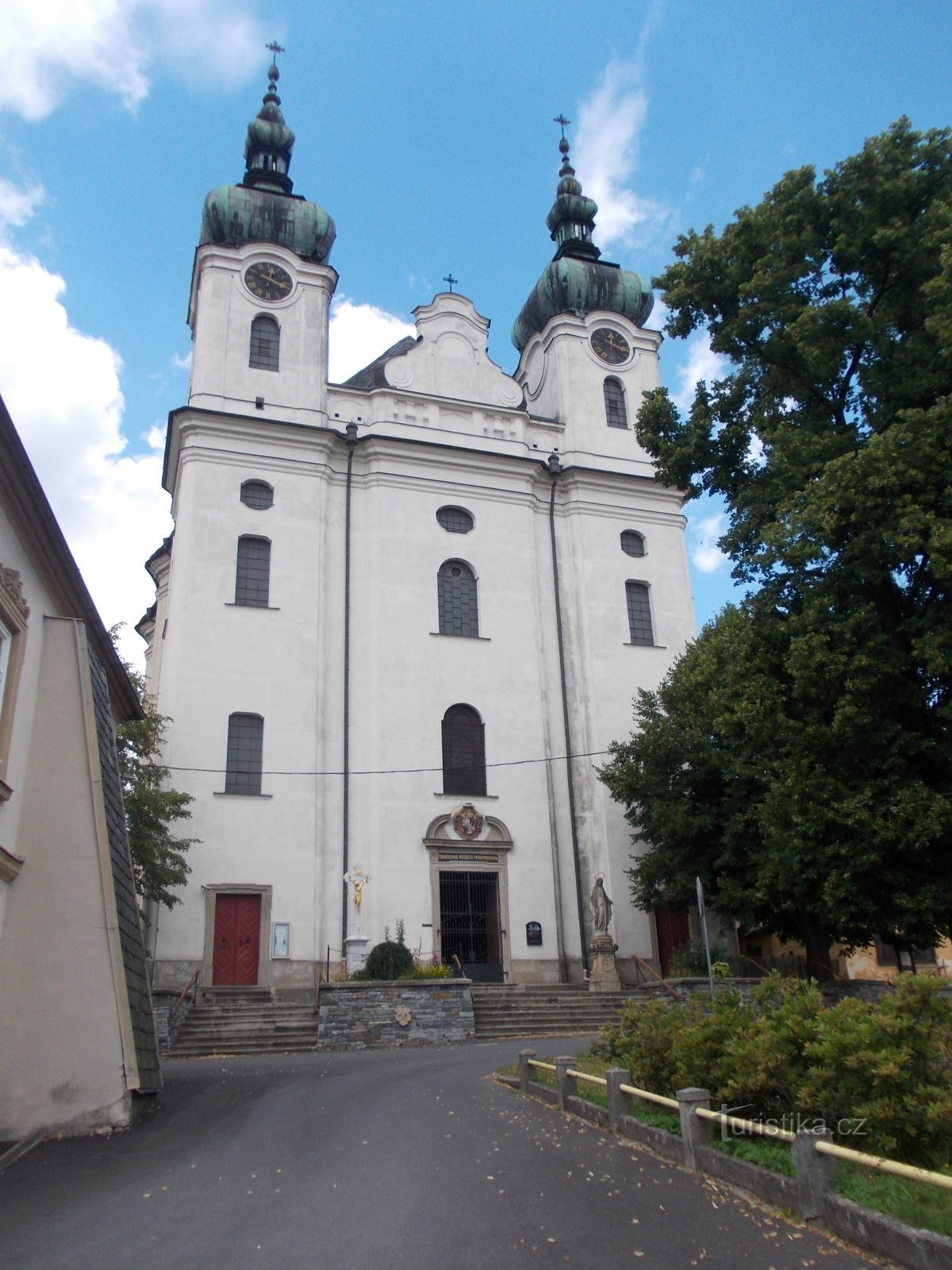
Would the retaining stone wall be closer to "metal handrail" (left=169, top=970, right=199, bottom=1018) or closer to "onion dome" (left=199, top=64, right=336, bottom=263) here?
"metal handrail" (left=169, top=970, right=199, bottom=1018)

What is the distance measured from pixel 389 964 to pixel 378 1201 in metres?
15.7

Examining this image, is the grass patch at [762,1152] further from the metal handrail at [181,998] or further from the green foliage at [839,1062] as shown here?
the metal handrail at [181,998]

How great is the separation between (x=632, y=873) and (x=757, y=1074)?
1752 centimetres

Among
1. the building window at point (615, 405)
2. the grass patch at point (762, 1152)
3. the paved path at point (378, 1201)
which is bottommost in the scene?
the paved path at point (378, 1201)

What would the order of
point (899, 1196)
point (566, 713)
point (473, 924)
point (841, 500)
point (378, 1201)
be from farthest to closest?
point (566, 713) < point (473, 924) < point (841, 500) < point (378, 1201) < point (899, 1196)

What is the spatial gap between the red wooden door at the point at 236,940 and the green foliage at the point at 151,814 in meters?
1.39

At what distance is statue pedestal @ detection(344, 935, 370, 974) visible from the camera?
2350 centimetres

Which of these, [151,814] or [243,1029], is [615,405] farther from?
[243,1029]

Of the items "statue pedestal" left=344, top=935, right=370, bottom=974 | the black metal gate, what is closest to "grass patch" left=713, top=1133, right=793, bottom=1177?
"statue pedestal" left=344, top=935, right=370, bottom=974

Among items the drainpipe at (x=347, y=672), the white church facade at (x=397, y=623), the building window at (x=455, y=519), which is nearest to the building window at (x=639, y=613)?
the white church facade at (x=397, y=623)

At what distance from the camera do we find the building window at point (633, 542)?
1244 inches

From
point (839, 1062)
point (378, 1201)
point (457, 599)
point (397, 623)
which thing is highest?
point (457, 599)

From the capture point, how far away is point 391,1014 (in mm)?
19938

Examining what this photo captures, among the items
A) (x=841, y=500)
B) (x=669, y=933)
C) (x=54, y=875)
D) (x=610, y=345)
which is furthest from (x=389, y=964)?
(x=610, y=345)
